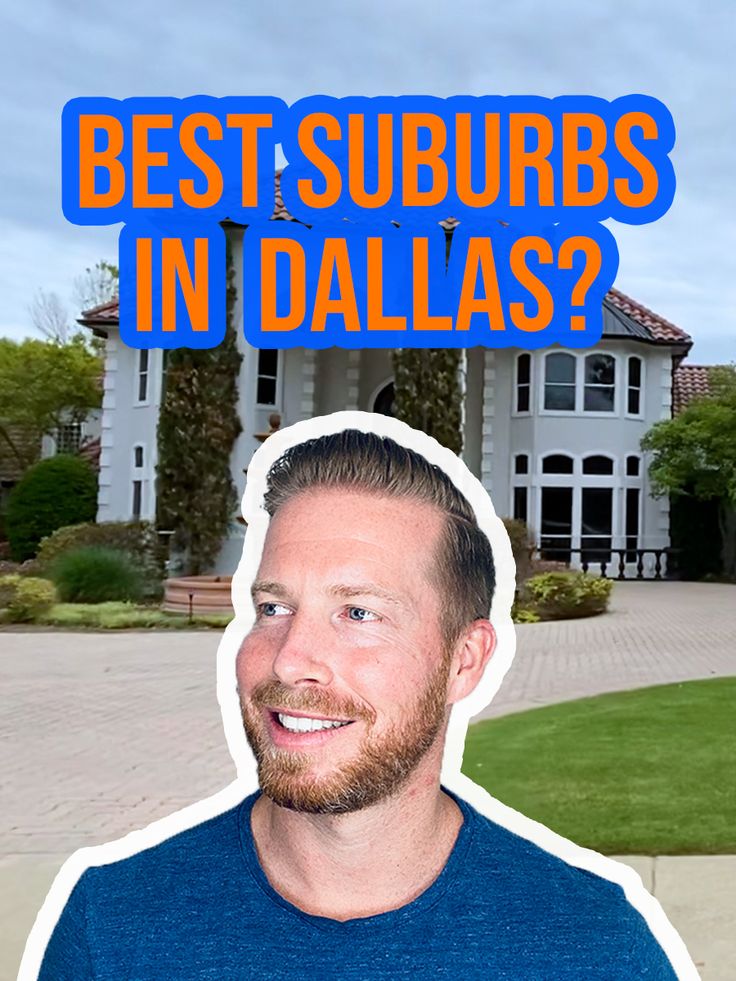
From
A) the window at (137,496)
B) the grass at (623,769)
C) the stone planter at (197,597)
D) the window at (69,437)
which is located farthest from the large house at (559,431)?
the grass at (623,769)

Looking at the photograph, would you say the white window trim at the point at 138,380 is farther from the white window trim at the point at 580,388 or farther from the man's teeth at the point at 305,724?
the man's teeth at the point at 305,724

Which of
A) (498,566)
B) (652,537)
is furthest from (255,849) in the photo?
(652,537)

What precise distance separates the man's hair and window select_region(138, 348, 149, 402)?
2235 centimetres

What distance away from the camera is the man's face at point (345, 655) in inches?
43.6

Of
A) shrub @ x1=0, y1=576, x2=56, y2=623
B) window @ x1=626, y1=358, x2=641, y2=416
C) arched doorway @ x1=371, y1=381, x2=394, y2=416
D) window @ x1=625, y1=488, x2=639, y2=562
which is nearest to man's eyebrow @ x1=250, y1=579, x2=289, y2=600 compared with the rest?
shrub @ x1=0, y1=576, x2=56, y2=623

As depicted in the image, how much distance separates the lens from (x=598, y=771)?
667 centimetres

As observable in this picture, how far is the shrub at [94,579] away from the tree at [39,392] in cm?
1116

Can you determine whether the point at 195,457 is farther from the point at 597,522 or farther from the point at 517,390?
the point at 597,522

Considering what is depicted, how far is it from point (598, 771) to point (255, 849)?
5760mm

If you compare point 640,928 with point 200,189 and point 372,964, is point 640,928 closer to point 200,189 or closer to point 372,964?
point 372,964

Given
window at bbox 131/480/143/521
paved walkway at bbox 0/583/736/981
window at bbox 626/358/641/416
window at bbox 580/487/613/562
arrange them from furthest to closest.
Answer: window at bbox 626/358/641/416
window at bbox 580/487/613/562
window at bbox 131/480/143/521
paved walkway at bbox 0/583/736/981

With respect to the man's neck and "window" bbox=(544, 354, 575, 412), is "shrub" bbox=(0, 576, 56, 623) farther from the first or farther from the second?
the man's neck

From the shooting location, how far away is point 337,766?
1112 mm

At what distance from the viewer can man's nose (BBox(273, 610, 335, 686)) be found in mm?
1098
